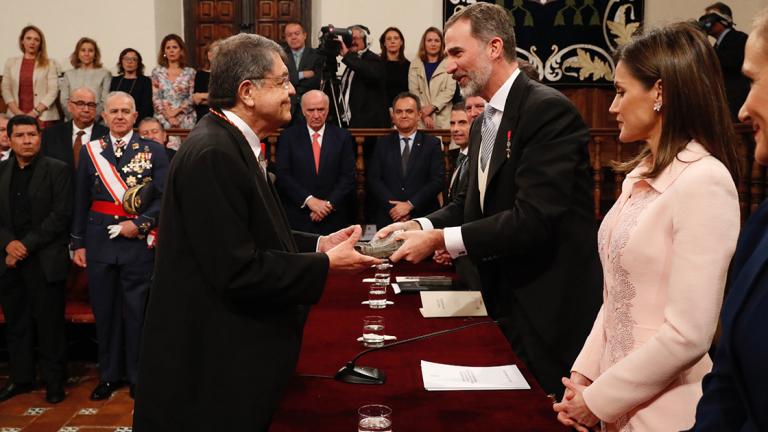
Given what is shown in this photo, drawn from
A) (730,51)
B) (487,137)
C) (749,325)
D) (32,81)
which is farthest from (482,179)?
(32,81)

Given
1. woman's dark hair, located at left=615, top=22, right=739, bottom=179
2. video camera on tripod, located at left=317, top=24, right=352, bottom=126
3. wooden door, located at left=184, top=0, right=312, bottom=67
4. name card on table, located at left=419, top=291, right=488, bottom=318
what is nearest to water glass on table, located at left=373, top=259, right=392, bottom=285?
name card on table, located at left=419, top=291, right=488, bottom=318

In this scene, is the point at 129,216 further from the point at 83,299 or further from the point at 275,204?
the point at 275,204

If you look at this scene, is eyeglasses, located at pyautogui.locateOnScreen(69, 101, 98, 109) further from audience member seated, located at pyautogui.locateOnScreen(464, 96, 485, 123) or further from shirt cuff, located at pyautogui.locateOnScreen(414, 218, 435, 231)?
shirt cuff, located at pyautogui.locateOnScreen(414, 218, 435, 231)

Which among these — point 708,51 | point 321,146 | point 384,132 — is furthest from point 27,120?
point 708,51

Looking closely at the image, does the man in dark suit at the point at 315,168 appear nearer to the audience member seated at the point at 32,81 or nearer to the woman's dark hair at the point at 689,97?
the audience member seated at the point at 32,81

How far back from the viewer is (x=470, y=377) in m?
1.90

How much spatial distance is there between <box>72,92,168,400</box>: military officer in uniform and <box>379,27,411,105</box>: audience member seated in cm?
273

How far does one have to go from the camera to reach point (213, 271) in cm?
A: 178

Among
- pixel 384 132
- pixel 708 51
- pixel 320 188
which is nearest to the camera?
pixel 708 51

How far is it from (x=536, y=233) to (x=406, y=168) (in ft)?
12.2

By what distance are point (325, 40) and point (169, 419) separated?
4708 millimetres

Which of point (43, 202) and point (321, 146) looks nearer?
point (43, 202)

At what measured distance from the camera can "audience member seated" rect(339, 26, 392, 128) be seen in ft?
21.6

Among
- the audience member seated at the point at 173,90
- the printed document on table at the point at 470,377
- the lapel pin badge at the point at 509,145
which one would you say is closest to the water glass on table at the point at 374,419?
the printed document on table at the point at 470,377
